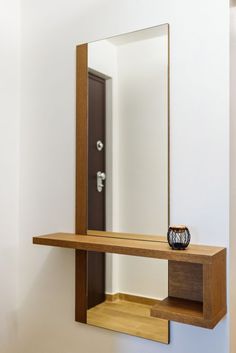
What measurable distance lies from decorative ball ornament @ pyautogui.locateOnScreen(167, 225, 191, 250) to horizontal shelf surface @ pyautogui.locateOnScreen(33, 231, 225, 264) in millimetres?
22

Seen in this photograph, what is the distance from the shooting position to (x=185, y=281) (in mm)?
1426

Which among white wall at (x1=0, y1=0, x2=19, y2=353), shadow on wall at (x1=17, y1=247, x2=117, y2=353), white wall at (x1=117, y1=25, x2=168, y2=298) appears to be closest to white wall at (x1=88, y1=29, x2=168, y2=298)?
white wall at (x1=117, y1=25, x2=168, y2=298)

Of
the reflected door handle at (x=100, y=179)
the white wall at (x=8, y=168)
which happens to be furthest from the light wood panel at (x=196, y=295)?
the white wall at (x=8, y=168)

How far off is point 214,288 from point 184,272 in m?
0.21

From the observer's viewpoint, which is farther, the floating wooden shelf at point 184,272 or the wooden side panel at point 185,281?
the wooden side panel at point 185,281

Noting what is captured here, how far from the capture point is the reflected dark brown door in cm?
169

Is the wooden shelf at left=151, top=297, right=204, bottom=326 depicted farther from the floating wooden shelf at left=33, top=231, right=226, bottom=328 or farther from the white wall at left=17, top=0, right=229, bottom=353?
the white wall at left=17, top=0, right=229, bottom=353

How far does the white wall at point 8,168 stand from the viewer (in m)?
1.87

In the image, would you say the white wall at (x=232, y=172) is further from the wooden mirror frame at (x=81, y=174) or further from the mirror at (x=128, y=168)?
the wooden mirror frame at (x=81, y=174)

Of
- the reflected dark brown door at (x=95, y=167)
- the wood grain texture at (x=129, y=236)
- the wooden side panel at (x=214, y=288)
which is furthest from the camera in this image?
the reflected dark brown door at (x=95, y=167)

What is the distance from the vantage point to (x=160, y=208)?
1514 mm

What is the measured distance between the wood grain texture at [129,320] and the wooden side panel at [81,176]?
3.0 inches

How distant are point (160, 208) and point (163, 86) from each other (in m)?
0.53

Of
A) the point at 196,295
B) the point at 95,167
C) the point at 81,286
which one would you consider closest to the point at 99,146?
the point at 95,167
